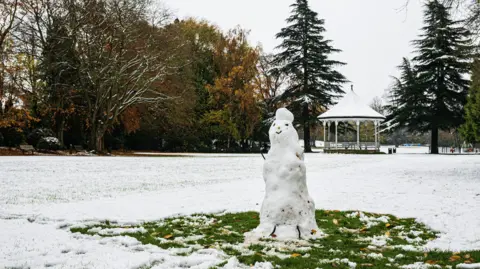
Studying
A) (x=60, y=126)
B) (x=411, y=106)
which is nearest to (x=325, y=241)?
(x=60, y=126)

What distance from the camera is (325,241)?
650 cm

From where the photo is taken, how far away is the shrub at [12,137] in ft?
99.0

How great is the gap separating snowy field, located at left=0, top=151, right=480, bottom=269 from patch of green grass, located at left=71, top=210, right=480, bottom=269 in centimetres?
40

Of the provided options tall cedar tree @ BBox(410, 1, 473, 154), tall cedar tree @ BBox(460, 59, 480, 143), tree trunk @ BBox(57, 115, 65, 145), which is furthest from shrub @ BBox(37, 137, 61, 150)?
tall cedar tree @ BBox(410, 1, 473, 154)

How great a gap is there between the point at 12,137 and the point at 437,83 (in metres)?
38.3

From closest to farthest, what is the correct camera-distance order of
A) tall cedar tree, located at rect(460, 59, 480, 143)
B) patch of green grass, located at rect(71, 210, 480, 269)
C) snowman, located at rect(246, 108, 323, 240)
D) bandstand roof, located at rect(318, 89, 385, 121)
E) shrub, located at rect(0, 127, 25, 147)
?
patch of green grass, located at rect(71, 210, 480, 269)
snowman, located at rect(246, 108, 323, 240)
shrub, located at rect(0, 127, 25, 147)
tall cedar tree, located at rect(460, 59, 480, 143)
bandstand roof, located at rect(318, 89, 385, 121)

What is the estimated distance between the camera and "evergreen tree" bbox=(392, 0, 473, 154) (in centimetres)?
4228

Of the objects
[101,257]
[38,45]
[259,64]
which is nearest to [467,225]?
[101,257]

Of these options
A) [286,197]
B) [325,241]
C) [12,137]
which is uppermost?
[12,137]

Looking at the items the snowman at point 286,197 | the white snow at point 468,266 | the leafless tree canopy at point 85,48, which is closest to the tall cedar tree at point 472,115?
the leafless tree canopy at point 85,48

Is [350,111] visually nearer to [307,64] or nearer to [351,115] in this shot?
[351,115]

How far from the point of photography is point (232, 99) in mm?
42156

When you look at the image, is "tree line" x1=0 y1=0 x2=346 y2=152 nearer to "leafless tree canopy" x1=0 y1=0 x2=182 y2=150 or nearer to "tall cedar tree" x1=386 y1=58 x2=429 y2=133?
"leafless tree canopy" x1=0 y1=0 x2=182 y2=150

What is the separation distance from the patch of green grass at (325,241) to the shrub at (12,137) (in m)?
26.1
